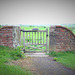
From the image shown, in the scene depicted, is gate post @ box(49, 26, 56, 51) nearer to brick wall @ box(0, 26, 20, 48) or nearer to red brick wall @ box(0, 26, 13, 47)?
brick wall @ box(0, 26, 20, 48)

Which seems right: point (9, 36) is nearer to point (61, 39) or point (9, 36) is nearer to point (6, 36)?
point (6, 36)

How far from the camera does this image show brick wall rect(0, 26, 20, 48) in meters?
5.97

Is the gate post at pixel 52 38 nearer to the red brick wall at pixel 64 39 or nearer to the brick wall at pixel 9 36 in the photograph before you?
the red brick wall at pixel 64 39

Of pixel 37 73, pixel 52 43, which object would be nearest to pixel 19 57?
pixel 37 73

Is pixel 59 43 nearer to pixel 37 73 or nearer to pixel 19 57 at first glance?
pixel 19 57

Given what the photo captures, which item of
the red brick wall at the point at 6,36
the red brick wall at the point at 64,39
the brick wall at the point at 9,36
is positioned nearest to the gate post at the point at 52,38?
the red brick wall at the point at 64,39

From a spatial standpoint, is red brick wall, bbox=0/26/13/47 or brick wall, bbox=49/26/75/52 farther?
red brick wall, bbox=0/26/13/47

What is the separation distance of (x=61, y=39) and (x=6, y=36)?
3.63 metres

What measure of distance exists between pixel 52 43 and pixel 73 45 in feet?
4.55

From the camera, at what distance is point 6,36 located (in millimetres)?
6039

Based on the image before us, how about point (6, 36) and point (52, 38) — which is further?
point (6, 36)

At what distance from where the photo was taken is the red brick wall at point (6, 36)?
236 inches

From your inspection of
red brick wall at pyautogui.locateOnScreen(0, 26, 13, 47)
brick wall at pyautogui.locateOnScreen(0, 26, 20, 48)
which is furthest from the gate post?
red brick wall at pyautogui.locateOnScreen(0, 26, 13, 47)

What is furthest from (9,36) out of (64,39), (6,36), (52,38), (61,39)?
(64,39)
